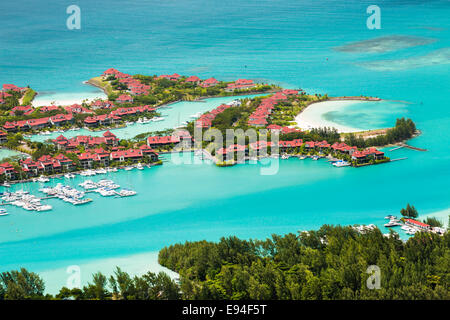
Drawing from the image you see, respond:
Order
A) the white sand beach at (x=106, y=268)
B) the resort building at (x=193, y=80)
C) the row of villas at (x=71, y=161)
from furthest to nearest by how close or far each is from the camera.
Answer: the resort building at (x=193, y=80) < the row of villas at (x=71, y=161) < the white sand beach at (x=106, y=268)

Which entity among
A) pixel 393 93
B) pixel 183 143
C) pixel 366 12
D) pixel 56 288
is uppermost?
pixel 366 12

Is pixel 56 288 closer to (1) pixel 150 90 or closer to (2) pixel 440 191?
(2) pixel 440 191

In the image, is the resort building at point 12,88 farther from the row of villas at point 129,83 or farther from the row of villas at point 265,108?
the row of villas at point 265,108

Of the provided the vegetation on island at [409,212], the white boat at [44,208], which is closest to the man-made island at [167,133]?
the white boat at [44,208]

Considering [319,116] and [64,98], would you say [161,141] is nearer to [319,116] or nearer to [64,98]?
[319,116]

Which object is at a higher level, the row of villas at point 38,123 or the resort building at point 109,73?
the resort building at point 109,73

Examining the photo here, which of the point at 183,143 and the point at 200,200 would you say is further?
the point at 183,143
